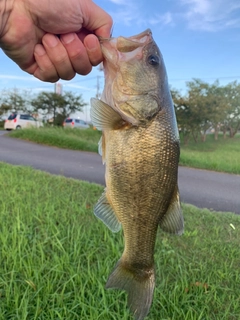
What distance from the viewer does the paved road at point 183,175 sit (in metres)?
6.52

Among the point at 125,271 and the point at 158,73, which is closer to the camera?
the point at 158,73

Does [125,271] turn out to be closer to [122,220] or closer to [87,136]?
[122,220]

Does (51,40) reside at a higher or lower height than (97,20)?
lower

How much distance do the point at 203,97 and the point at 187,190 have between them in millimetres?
11840

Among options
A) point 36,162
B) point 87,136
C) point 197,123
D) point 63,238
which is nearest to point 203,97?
point 197,123

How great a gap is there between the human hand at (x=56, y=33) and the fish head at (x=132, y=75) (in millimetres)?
161

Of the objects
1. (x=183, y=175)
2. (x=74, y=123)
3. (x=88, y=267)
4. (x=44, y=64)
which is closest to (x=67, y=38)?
(x=44, y=64)

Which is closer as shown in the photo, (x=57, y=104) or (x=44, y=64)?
(x=44, y=64)

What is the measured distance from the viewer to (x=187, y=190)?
724 cm

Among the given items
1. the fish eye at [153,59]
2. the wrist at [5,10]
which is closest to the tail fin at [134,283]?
the fish eye at [153,59]

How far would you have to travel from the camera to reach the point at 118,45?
1.46 m

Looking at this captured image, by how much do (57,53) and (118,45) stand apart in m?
0.34

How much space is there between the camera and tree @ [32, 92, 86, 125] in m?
24.6

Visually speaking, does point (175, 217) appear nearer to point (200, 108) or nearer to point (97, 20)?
point (97, 20)
